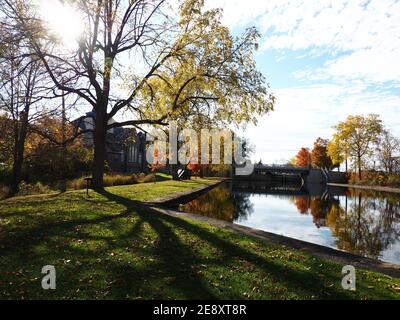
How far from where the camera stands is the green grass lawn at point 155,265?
17.9 feet

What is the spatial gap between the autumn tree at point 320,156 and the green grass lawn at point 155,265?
283 ft

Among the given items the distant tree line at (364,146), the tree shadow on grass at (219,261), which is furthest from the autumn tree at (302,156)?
the tree shadow on grass at (219,261)

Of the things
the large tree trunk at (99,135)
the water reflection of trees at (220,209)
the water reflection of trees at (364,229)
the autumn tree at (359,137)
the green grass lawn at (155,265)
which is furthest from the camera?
the autumn tree at (359,137)

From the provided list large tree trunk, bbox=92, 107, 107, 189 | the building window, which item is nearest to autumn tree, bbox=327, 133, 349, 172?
the building window

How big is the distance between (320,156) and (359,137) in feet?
97.2

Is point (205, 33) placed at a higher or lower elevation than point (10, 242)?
higher

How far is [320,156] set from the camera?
90750mm

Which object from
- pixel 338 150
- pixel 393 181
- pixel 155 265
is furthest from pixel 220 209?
pixel 338 150

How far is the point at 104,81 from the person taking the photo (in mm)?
19328

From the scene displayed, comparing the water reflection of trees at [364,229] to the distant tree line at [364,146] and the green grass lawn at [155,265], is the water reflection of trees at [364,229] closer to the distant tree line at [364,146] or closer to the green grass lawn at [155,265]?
the green grass lawn at [155,265]

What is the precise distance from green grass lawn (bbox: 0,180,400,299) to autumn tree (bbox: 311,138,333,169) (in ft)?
283
